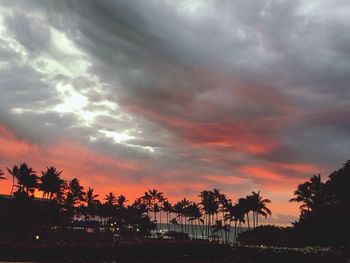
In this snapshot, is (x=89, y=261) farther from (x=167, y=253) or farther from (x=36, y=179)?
(x=36, y=179)

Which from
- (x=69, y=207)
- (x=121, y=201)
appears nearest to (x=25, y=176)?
(x=69, y=207)

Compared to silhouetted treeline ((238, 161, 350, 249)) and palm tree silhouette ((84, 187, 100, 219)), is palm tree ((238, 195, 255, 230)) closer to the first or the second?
silhouetted treeline ((238, 161, 350, 249))

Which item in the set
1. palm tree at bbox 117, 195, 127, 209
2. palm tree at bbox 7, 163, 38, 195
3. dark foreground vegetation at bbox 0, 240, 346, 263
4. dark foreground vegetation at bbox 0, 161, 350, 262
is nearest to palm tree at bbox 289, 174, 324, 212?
dark foreground vegetation at bbox 0, 161, 350, 262

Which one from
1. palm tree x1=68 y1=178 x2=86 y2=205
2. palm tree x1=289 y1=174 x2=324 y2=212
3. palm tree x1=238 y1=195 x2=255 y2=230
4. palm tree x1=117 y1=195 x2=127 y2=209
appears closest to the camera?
palm tree x1=289 y1=174 x2=324 y2=212

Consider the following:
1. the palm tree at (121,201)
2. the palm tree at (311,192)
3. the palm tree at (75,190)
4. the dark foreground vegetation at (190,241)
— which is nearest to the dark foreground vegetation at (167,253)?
the dark foreground vegetation at (190,241)

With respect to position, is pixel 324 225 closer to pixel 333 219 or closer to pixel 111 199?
pixel 333 219

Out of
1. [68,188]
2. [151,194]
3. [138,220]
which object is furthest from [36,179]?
[151,194]

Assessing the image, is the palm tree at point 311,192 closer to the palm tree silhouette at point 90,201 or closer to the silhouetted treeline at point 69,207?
the silhouetted treeline at point 69,207

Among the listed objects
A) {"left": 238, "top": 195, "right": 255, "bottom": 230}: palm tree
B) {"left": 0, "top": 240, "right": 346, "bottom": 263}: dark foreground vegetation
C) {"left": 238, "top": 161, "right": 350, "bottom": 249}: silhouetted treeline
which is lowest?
{"left": 0, "top": 240, "right": 346, "bottom": 263}: dark foreground vegetation

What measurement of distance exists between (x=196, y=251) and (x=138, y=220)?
7334cm

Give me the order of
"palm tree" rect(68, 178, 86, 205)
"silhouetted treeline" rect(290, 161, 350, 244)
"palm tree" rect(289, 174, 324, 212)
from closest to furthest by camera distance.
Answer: "silhouetted treeline" rect(290, 161, 350, 244)
"palm tree" rect(289, 174, 324, 212)
"palm tree" rect(68, 178, 86, 205)

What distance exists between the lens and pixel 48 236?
7081 cm

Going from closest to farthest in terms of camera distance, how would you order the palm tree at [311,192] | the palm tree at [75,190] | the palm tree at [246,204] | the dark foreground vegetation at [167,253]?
the dark foreground vegetation at [167,253]
the palm tree at [311,192]
the palm tree at [246,204]
the palm tree at [75,190]

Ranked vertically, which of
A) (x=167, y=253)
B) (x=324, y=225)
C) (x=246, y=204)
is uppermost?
(x=246, y=204)
